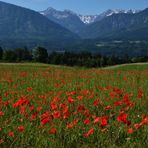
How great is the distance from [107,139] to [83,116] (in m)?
1.72

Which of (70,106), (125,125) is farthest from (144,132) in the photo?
(70,106)

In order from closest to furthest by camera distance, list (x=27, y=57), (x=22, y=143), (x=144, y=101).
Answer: (x=22, y=143)
(x=144, y=101)
(x=27, y=57)

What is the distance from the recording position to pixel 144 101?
9055 mm

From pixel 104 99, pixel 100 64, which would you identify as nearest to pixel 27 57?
pixel 100 64

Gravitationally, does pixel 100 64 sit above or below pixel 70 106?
below

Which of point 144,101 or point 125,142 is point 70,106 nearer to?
point 144,101

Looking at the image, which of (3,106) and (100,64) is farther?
(100,64)

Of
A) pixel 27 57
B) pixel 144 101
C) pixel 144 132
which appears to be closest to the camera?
pixel 144 132

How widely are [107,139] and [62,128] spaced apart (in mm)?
885

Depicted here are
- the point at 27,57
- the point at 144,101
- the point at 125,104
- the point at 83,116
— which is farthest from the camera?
the point at 27,57

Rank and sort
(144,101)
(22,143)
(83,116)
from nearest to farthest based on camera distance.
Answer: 1. (22,143)
2. (83,116)
3. (144,101)

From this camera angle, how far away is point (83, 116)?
7289mm

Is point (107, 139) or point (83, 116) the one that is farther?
point (83, 116)

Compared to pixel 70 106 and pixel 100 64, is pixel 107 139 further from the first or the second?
pixel 100 64
